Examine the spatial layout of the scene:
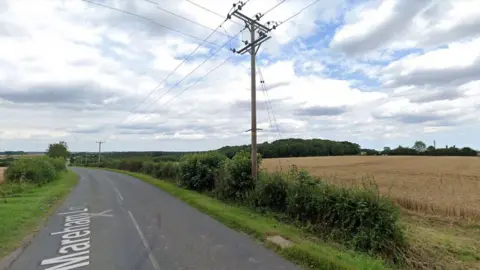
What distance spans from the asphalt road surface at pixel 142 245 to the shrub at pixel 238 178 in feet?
11.1

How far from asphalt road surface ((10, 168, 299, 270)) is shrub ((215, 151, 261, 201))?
3.37 metres

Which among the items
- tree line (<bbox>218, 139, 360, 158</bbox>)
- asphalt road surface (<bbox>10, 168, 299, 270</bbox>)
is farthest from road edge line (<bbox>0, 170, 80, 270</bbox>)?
tree line (<bbox>218, 139, 360, 158</bbox>)

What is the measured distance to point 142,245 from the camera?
780 cm

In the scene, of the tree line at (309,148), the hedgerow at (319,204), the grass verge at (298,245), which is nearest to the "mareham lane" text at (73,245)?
the grass verge at (298,245)

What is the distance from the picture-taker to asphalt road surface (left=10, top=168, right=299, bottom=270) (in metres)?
6.46

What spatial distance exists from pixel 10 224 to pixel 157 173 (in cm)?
2605

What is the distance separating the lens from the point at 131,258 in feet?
22.2

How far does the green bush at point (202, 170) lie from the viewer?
20.2 metres

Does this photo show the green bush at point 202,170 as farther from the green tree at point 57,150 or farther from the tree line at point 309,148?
the green tree at point 57,150

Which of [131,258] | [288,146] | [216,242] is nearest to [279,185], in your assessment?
[216,242]

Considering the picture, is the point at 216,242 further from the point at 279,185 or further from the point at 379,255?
the point at 279,185

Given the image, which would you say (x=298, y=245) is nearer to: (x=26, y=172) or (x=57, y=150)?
(x=26, y=172)

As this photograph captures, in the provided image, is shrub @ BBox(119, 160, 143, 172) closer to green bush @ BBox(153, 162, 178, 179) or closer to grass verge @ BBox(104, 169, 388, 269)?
green bush @ BBox(153, 162, 178, 179)

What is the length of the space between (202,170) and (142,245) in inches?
507
